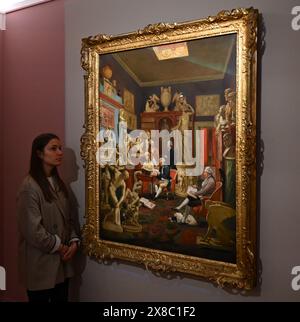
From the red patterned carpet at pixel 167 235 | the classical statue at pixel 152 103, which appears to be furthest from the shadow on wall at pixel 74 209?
the classical statue at pixel 152 103

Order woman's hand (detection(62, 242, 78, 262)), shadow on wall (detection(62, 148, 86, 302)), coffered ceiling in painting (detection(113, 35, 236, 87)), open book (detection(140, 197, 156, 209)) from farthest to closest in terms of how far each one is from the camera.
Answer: shadow on wall (detection(62, 148, 86, 302)), woman's hand (detection(62, 242, 78, 262)), open book (detection(140, 197, 156, 209)), coffered ceiling in painting (detection(113, 35, 236, 87))

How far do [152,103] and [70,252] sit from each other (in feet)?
2.96

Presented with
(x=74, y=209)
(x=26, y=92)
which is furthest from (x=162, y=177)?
(x=26, y=92)

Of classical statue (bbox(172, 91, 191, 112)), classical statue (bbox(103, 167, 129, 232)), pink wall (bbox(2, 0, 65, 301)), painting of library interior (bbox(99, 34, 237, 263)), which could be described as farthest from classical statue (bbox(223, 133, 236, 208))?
pink wall (bbox(2, 0, 65, 301))

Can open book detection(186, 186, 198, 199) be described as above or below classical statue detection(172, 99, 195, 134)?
below

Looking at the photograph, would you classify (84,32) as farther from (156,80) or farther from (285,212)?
(285,212)

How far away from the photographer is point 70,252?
191cm

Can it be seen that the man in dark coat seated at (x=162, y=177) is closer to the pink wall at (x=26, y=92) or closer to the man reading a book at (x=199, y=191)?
the man reading a book at (x=199, y=191)

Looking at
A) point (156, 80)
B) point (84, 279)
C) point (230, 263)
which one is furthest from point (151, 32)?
point (84, 279)

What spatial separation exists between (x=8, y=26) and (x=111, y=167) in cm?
130

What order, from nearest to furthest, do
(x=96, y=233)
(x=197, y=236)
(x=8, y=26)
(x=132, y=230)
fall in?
1. (x=197, y=236)
2. (x=132, y=230)
3. (x=96, y=233)
4. (x=8, y=26)

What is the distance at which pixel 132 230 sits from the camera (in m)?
1.84

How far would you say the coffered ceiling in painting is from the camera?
1550 mm

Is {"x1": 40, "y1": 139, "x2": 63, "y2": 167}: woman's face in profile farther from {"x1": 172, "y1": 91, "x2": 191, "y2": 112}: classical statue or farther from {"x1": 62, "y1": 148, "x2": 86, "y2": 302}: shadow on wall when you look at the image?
{"x1": 172, "y1": 91, "x2": 191, "y2": 112}: classical statue
